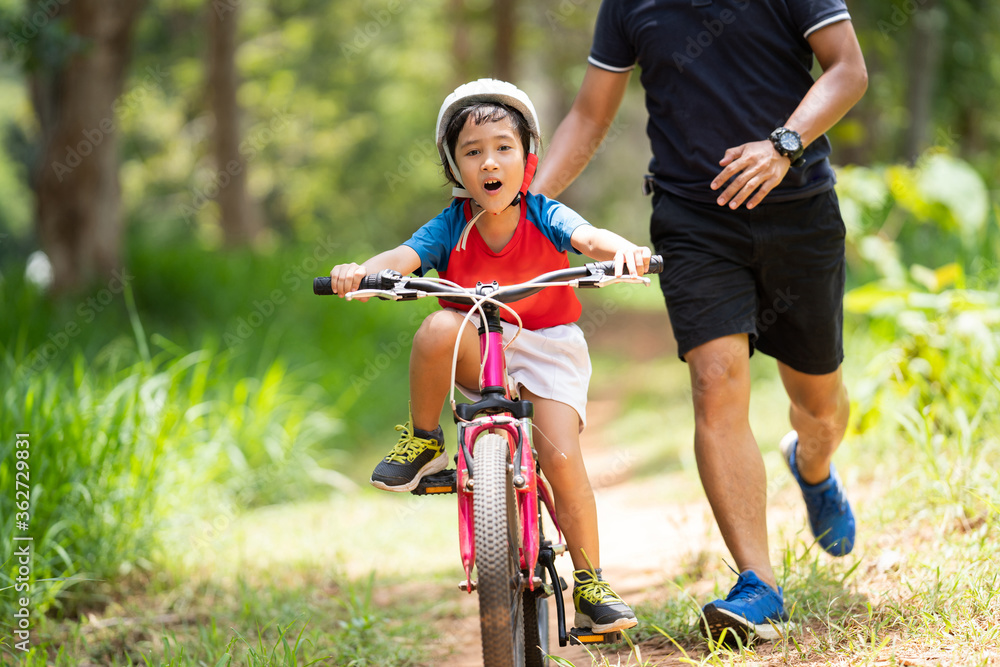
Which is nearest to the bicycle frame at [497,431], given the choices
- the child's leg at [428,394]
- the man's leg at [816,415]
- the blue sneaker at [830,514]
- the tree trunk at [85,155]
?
the child's leg at [428,394]

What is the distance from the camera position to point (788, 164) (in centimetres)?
278

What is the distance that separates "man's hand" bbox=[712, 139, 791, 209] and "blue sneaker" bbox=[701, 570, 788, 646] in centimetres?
118

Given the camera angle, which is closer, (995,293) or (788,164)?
(788,164)

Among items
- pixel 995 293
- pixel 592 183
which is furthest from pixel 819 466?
pixel 592 183

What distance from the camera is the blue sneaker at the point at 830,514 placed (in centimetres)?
351

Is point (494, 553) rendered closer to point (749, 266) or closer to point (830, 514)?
point (749, 266)

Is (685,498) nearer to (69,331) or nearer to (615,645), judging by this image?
(615,645)

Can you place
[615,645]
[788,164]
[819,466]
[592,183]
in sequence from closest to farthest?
[788,164] < [615,645] < [819,466] < [592,183]

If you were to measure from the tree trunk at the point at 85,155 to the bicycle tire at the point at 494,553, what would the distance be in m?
6.75

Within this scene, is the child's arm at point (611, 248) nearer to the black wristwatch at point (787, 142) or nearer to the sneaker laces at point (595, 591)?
the black wristwatch at point (787, 142)

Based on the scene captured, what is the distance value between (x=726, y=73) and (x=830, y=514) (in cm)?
178

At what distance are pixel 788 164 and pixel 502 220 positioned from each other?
918 millimetres

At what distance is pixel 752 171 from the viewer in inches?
108

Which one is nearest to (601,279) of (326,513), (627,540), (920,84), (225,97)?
(627,540)
